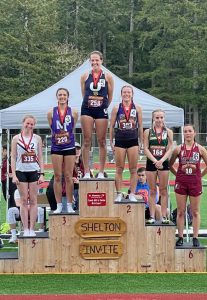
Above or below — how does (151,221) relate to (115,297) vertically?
above

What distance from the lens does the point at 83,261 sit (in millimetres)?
9617

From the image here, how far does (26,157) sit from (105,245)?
1595 mm

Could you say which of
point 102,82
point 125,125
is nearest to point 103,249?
point 125,125

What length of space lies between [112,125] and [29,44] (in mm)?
38265

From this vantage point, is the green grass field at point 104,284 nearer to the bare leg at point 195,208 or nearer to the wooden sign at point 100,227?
the wooden sign at point 100,227

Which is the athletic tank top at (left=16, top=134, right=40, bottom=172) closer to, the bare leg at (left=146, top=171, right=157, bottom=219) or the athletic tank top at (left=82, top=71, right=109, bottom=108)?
the athletic tank top at (left=82, top=71, right=109, bottom=108)

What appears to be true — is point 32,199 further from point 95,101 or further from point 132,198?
point 95,101

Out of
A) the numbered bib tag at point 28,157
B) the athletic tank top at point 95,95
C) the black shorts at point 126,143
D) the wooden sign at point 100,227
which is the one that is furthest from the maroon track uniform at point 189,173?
the numbered bib tag at point 28,157

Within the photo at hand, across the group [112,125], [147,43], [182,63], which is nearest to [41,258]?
[112,125]

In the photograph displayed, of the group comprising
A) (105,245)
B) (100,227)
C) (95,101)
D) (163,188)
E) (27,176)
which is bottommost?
(105,245)

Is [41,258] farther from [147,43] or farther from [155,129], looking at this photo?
[147,43]

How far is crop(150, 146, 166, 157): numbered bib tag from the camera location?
9.71 metres

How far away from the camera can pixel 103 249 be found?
31.5ft

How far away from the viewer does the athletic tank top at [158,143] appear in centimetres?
971
